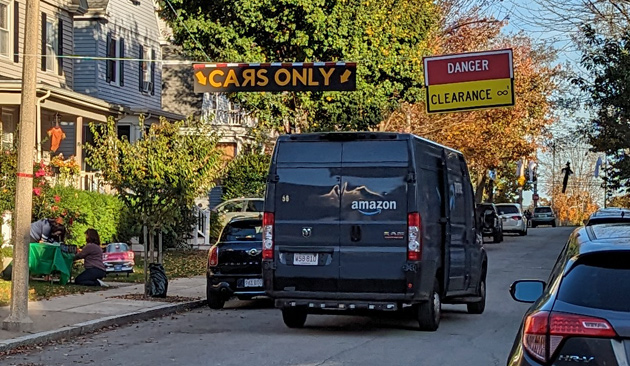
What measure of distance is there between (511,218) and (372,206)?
37.8 metres

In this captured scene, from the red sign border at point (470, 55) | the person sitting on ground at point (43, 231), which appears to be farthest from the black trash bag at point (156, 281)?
the red sign border at point (470, 55)

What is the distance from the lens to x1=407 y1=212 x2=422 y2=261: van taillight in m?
13.0

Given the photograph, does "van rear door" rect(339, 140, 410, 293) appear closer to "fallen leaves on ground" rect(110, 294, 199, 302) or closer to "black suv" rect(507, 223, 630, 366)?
"fallen leaves on ground" rect(110, 294, 199, 302)

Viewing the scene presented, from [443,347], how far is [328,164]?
2930 mm

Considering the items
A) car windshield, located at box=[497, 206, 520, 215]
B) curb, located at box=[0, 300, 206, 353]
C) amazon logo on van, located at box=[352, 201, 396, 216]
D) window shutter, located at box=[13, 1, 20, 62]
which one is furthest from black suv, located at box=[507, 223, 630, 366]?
car windshield, located at box=[497, 206, 520, 215]

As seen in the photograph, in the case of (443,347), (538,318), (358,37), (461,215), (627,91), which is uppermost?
(358,37)

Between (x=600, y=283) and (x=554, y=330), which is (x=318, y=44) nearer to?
(x=600, y=283)

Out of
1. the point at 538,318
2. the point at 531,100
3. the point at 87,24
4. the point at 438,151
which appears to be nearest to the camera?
the point at 538,318

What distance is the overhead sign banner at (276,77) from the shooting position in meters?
Result: 21.7

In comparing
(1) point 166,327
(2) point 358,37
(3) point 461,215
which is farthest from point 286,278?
(2) point 358,37

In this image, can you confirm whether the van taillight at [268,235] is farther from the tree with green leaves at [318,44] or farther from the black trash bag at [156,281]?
the tree with green leaves at [318,44]

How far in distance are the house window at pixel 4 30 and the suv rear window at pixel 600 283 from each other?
26128 mm

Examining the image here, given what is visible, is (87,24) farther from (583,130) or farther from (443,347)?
(443,347)

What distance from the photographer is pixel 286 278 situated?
13.4 m
